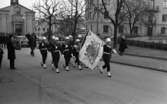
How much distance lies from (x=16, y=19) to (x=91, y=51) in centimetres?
5948

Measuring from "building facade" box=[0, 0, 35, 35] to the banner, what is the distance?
56385mm

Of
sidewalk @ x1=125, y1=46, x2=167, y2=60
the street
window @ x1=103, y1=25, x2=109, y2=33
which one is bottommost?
the street

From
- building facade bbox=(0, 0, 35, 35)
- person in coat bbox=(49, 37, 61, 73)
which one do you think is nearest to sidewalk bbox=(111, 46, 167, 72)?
person in coat bbox=(49, 37, 61, 73)

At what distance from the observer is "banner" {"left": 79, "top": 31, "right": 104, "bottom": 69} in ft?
41.4

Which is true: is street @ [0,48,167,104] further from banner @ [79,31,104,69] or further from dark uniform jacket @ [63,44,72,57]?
dark uniform jacket @ [63,44,72,57]

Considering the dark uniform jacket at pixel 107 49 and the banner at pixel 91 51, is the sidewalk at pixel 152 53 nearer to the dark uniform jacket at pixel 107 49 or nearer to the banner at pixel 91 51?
the banner at pixel 91 51

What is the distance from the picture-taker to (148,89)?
9047mm

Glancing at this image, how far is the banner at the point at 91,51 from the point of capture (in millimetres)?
12617

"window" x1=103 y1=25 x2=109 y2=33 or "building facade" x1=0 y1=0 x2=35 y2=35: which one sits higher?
"building facade" x1=0 y1=0 x2=35 y2=35

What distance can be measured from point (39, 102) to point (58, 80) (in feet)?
11.4

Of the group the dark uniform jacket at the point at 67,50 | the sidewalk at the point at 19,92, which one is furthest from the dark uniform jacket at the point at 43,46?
the sidewalk at the point at 19,92

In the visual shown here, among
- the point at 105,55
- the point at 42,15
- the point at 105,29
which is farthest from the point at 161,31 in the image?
the point at 105,55

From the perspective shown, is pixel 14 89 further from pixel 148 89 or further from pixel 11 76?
pixel 148 89

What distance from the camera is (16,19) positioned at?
2714 inches
